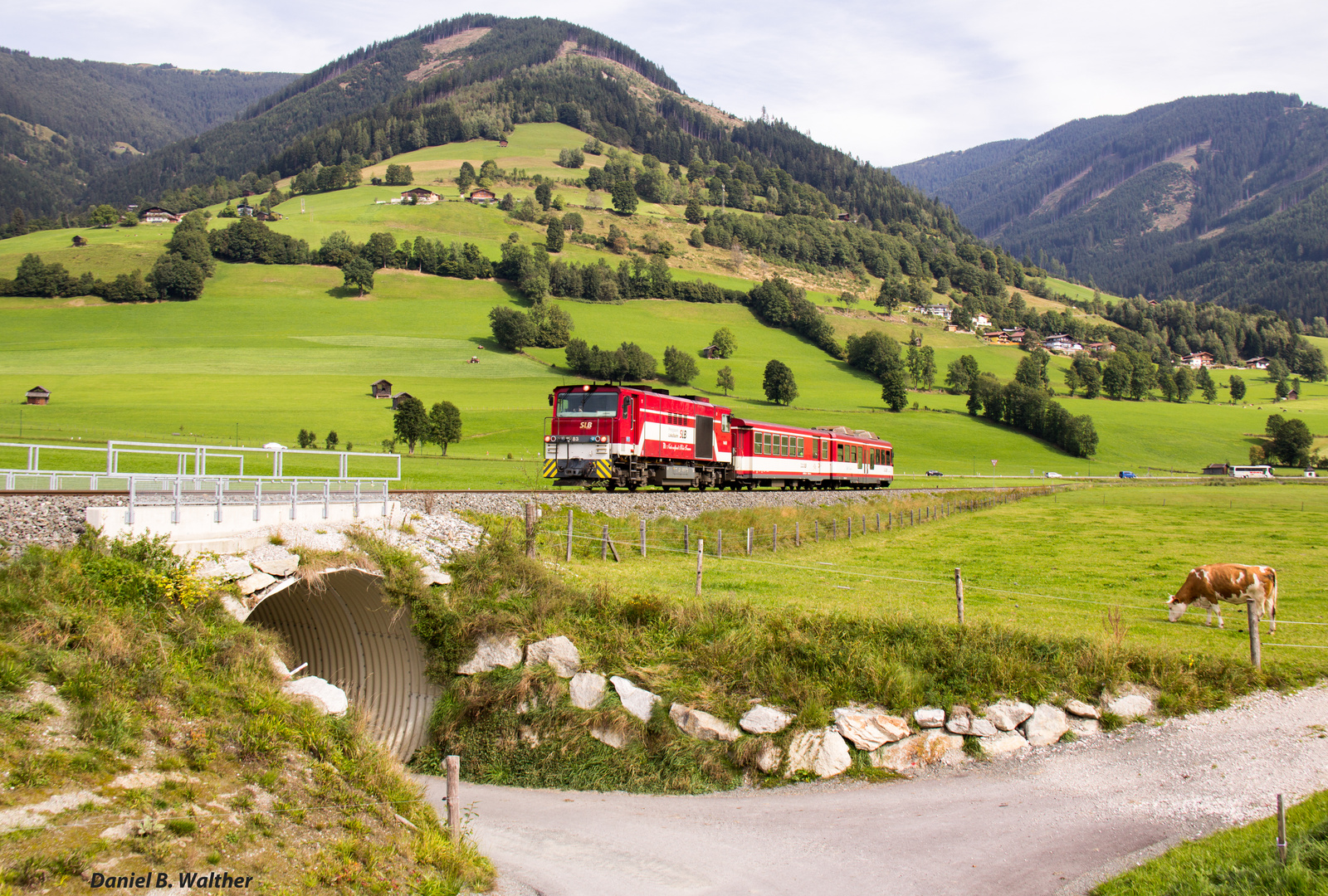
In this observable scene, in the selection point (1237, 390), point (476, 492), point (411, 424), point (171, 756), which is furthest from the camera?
point (1237, 390)

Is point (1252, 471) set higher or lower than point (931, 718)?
lower

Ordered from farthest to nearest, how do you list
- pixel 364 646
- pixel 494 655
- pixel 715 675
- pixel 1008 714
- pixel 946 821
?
pixel 364 646, pixel 494 655, pixel 715 675, pixel 1008 714, pixel 946 821

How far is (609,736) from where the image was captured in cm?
1444

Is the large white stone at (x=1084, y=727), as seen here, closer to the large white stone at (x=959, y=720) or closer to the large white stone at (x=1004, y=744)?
the large white stone at (x=1004, y=744)

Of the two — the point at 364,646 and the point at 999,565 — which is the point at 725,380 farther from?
the point at 364,646

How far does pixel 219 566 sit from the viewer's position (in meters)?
13.6

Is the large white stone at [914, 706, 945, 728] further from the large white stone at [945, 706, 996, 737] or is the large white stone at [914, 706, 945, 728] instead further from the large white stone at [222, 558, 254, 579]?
the large white stone at [222, 558, 254, 579]

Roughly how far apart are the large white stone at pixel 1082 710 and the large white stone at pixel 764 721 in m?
4.55

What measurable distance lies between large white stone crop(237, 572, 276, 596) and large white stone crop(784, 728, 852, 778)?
30.3 feet

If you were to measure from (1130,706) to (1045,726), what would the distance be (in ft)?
4.81

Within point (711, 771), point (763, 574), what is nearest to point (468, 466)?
point (763, 574)

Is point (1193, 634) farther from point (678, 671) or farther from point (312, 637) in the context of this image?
point (312, 637)

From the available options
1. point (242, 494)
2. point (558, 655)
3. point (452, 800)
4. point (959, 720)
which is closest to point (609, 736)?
point (558, 655)

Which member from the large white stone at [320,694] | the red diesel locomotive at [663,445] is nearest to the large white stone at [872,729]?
the large white stone at [320,694]
